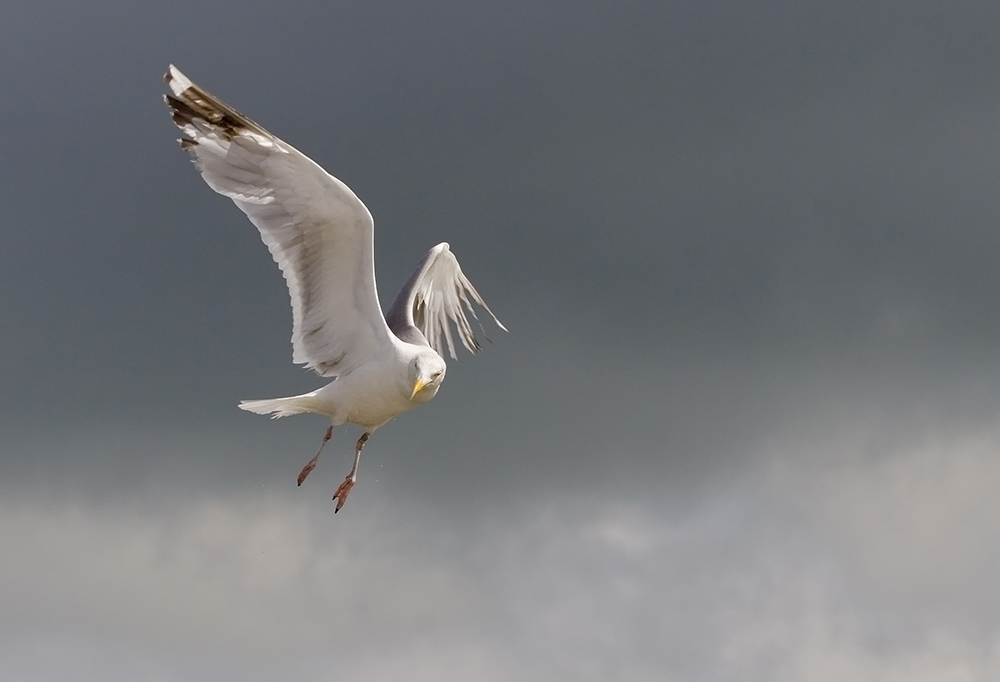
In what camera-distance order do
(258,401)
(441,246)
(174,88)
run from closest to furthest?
(174,88), (258,401), (441,246)

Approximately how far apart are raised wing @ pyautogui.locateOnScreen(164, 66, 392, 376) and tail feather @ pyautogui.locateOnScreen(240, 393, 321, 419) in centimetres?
70

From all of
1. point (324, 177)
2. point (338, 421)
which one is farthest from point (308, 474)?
point (324, 177)

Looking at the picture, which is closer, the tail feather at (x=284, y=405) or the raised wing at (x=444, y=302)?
the tail feather at (x=284, y=405)

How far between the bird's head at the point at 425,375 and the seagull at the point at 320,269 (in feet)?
0.07

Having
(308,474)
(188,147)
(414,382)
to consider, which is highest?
(188,147)

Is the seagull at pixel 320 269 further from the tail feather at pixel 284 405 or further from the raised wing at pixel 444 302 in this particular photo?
the raised wing at pixel 444 302

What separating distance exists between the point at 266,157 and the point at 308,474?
19.1ft

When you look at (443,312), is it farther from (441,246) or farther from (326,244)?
(326,244)

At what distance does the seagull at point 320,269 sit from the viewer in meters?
27.3

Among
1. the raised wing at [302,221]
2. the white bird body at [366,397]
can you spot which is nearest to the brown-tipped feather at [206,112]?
the raised wing at [302,221]

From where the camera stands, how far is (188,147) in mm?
27500

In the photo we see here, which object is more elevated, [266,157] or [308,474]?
[266,157]

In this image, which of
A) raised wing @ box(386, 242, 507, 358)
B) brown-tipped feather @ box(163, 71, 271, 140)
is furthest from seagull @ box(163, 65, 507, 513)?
raised wing @ box(386, 242, 507, 358)

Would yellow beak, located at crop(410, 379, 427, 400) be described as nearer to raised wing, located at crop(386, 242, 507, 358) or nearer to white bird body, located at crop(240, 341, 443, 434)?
white bird body, located at crop(240, 341, 443, 434)
